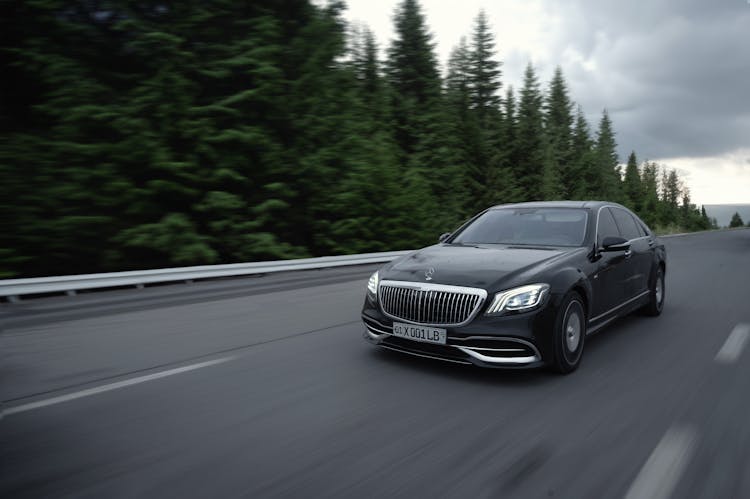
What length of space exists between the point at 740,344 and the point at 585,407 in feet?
9.98

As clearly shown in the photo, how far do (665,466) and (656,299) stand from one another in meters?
4.99

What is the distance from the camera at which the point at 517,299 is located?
14.9 feet

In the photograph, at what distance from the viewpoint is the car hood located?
15.4 feet

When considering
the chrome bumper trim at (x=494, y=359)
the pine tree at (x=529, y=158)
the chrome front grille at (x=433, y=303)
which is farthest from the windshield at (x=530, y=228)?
the pine tree at (x=529, y=158)

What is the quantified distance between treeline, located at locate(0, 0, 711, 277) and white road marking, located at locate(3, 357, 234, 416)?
8.40 m

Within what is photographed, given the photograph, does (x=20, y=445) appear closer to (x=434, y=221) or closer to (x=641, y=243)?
(x=641, y=243)

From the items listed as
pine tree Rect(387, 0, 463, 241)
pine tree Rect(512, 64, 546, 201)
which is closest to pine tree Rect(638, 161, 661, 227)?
pine tree Rect(512, 64, 546, 201)

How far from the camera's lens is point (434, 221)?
23.3 m

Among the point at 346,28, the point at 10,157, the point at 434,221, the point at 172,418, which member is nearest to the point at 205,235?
the point at 10,157

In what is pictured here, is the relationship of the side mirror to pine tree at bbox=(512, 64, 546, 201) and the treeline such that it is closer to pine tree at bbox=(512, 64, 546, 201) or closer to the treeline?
the treeline

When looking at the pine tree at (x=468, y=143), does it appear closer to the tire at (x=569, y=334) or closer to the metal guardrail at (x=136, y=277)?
the metal guardrail at (x=136, y=277)

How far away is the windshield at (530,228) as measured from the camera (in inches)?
231

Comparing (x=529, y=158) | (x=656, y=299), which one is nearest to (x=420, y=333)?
(x=656, y=299)

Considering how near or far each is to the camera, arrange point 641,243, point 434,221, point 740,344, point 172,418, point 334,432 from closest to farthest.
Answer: point 334,432
point 172,418
point 740,344
point 641,243
point 434,221
